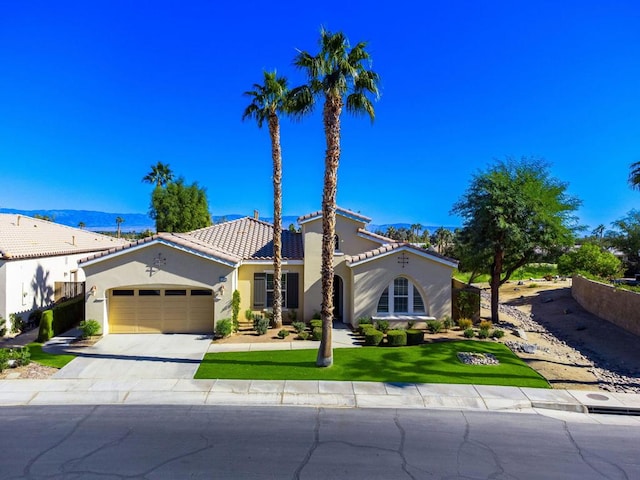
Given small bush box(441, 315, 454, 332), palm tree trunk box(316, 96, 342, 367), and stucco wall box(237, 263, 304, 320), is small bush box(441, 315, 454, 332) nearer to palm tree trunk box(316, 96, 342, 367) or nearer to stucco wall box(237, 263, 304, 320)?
stucco wall box(237, 263, 304, 320)

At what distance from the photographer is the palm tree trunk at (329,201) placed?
1437 cm

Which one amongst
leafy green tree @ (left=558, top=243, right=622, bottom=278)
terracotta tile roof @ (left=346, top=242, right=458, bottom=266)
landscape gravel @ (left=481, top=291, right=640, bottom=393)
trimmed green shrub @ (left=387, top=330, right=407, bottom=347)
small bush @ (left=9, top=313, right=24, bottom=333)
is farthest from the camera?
leafy green tree @ (left=558, top=243, right=622, bottom=278)

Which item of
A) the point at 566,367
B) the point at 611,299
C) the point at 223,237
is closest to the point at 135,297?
the point at 223,237

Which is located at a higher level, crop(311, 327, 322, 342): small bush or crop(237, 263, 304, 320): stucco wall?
crop(237, 263, 304, 320): stucco wall

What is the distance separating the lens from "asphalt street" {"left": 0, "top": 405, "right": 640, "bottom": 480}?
8.46m

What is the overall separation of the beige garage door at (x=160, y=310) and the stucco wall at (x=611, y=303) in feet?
72.5

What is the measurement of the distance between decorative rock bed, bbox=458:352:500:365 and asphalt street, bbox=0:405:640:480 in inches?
159

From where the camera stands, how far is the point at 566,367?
640 inches

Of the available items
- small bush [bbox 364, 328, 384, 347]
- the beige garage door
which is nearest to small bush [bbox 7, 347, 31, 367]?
the beige garage door

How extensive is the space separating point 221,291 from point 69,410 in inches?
344

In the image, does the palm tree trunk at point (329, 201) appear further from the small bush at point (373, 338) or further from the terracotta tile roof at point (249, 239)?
the terracotta tile roof at point (249, 239)

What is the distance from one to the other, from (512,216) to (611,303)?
369 inches

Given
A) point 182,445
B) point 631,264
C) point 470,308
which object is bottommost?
point 182,445

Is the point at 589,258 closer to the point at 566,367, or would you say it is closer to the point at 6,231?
the point at 566,367
